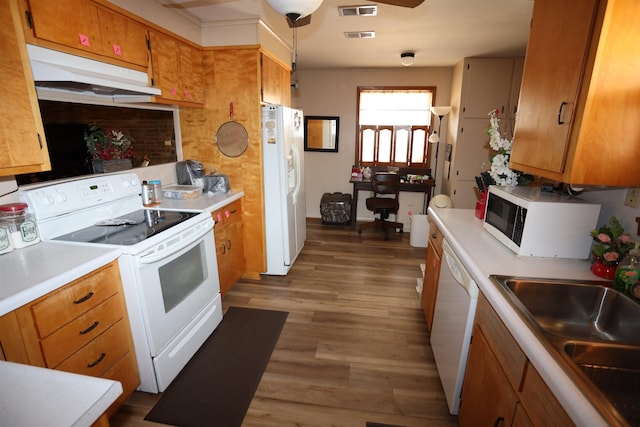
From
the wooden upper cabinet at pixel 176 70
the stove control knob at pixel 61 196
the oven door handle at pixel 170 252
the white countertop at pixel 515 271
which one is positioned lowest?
the oven door handle at pixel 170 252

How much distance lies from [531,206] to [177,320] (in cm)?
211

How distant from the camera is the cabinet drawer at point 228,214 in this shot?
8.81ft

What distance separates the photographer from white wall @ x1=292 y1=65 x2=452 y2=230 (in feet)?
16.0

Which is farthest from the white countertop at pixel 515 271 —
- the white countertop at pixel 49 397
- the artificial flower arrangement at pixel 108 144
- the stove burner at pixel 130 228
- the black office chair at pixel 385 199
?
the artificial flower arrangement at pixel 108 144

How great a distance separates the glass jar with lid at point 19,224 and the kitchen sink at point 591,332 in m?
2.29

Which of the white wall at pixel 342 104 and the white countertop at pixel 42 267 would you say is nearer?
the white countertop at pixel 42 267

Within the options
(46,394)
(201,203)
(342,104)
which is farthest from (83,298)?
(342,104)

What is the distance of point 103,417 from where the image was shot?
77 cm

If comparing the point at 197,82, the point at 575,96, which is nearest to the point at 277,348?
the point at 575,96

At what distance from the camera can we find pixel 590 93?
46.0 inches

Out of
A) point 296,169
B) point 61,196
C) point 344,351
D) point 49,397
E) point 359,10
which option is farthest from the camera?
point 296,169

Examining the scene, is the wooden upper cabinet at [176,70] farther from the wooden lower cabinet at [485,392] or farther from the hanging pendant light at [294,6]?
the wooden lower cabinet at [485,392]

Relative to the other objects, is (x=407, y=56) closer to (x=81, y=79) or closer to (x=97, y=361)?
(x=81, y=79)

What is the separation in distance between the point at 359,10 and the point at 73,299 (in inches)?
107
